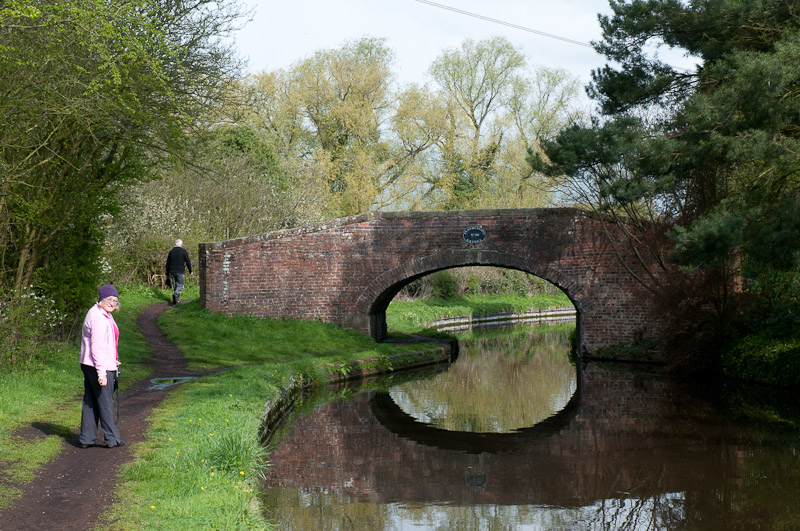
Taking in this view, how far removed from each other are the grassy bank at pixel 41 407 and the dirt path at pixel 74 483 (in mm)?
85

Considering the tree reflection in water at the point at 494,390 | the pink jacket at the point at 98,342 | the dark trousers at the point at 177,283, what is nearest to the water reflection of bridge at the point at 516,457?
the tree reflection in water at the point at 494,390

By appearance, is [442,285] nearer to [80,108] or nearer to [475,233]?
[475,233]

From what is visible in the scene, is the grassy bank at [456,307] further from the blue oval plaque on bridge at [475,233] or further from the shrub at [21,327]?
the shrub at [21,327]

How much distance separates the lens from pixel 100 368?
759 centimetres

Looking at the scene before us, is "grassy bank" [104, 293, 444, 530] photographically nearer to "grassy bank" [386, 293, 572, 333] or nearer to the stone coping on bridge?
the stone coping on bridge

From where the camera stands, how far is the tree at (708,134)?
1126cm

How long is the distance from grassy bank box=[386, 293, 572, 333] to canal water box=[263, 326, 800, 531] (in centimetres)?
918

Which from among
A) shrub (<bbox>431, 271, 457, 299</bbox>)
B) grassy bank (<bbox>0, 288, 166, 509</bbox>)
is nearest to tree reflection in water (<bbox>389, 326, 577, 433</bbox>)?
grassy bank (<bbox>0, 288, 166, 509</bbox>)

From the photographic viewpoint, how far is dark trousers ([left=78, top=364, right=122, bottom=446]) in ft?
25.2

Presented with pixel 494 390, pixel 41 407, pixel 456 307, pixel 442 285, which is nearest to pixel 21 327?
pixel 41 407

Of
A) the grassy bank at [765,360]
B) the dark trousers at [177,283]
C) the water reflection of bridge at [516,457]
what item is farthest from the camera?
the dark trousers at [177,283]

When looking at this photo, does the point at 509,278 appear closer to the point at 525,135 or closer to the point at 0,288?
the point at 525,135

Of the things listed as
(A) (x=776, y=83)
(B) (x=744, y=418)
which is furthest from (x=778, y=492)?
(A) (x=776, y=83)

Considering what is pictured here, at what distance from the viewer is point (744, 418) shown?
39.0ft
